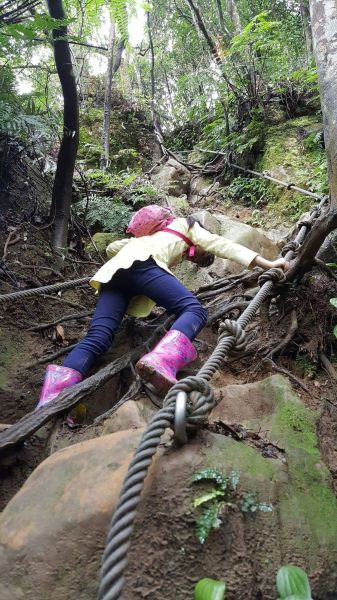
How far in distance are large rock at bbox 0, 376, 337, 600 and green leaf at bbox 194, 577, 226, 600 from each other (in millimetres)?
69

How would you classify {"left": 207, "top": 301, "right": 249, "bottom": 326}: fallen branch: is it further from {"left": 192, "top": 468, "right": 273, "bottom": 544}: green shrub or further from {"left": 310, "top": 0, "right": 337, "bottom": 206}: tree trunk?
{"left": 192, "top": 468, "right": 273, "bottom": 544}: green shrub

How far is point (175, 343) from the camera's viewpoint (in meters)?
2.41

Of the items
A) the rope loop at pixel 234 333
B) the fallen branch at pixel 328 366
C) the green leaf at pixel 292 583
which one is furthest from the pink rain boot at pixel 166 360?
the green leaf at pixel 292 583

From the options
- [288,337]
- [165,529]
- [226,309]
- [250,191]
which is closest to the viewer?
[165,529]

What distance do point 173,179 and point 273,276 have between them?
5240mm

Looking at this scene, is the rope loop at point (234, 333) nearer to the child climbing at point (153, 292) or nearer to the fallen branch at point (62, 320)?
the child climbing at point (153, 292)

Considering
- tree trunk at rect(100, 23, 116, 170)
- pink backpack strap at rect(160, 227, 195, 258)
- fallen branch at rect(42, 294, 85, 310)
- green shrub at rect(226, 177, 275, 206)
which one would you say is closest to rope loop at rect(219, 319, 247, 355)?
pink backpack strap at rect(160, 227, 195, 258)

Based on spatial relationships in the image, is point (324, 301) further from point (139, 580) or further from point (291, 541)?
point (139, 580)

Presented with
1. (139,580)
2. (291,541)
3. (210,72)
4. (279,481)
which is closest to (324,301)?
(279,481)

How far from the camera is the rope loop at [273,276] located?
2.78 m

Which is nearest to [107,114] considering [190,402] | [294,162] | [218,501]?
[294,162]

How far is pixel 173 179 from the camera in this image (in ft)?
24.9

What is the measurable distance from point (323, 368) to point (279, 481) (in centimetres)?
121

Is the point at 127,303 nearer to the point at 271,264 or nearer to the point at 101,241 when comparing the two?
the point at 271,264
